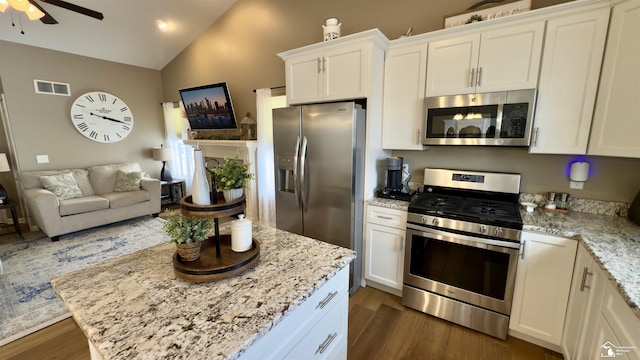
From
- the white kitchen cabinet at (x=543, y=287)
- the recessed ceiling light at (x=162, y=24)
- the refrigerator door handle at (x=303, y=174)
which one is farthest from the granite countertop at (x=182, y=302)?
the recessed ceiling light at (x=162, y=24)

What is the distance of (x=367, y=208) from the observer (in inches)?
97.7

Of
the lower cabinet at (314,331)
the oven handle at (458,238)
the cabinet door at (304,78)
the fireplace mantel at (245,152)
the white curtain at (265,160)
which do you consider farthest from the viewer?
the fireplace mantel at (245,152)

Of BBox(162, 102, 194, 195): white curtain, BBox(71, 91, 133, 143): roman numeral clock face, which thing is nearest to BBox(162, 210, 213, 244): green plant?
BBox(162, 102, 194, 195): white curtain

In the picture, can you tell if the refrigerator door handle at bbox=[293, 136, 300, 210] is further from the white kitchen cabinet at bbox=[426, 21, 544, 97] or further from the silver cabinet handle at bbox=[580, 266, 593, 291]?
the silver cabinet handle at bbox=[580, 266, 593, 291]

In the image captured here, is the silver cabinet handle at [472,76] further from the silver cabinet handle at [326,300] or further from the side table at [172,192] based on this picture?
the side table at [172,192]

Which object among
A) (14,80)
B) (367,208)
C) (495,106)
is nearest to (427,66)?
(495,106)

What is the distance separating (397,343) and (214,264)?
1596 mm

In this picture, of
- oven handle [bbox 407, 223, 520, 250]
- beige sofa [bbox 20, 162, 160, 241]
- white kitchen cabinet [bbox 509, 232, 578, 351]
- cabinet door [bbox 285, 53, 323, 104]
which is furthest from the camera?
beige sofa [bbox 20, 162, 160, 241]

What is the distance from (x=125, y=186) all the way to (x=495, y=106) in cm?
528

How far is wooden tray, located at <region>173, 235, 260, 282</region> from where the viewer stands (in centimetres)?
105

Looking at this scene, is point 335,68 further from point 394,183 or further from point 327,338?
point 327,338

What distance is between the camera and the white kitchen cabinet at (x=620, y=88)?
5.19ft

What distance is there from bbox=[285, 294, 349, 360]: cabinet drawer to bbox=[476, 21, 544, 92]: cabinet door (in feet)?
6.30

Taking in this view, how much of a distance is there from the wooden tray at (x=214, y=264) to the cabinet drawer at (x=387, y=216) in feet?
4.65
